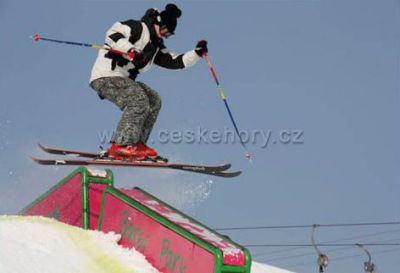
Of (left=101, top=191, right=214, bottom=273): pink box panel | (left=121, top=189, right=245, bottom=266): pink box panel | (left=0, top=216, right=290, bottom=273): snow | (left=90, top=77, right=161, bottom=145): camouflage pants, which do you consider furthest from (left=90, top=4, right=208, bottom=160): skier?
(left=0, top=216, right=290, bottom=273): snow

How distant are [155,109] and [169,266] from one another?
3.47 m

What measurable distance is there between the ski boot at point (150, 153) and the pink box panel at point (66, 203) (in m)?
1.72

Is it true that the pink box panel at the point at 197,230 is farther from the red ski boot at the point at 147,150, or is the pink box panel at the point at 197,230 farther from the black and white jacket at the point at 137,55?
the black and white jacket at the point at 137,55

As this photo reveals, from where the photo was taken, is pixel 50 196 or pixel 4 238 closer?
pixel 4 238

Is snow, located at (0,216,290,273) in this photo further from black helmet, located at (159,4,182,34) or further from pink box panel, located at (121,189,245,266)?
black helmet, located at (159,4,182,34)

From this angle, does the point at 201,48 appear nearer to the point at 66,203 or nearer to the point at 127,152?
the point at 127,152

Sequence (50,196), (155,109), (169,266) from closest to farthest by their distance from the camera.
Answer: (169,266) < (50,196) < (155,109)

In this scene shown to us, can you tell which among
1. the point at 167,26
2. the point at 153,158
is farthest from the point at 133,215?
the point at 167,26

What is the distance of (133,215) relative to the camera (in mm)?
6023

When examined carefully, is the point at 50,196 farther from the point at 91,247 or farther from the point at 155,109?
the point at 155,109

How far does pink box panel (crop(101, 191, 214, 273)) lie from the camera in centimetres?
541

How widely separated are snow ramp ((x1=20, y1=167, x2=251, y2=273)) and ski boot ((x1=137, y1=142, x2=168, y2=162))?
1.69 meters

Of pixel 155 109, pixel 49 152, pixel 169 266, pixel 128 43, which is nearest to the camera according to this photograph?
pixel 169 266

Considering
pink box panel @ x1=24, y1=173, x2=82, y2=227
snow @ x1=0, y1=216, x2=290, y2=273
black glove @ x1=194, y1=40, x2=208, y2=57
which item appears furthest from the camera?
black glove @ x1=194, y1=40, x2=208, y2=57
